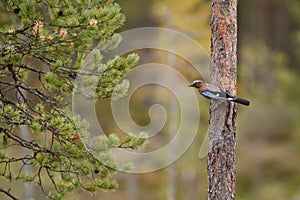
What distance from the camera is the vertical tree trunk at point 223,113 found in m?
5.18

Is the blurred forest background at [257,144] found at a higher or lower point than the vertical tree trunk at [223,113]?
higher

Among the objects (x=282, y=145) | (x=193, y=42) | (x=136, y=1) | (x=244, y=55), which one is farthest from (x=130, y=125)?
(x=136, y=1)

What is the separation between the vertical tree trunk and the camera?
17.0ft

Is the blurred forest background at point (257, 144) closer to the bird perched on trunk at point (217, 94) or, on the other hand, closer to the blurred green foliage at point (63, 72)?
the blurred green foliage at point (63, 72)

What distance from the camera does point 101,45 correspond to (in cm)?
543

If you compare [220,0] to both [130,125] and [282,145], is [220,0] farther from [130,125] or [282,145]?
[282,145]

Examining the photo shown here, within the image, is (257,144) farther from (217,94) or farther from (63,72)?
(63,72)

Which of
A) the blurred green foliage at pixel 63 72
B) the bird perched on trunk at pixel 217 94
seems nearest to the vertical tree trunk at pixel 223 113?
the bird perched on trunk at pixel 217 94

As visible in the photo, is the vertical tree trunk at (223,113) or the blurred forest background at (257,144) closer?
the vertical tree trunk at (223,113)

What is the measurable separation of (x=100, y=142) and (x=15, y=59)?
3.62 ft

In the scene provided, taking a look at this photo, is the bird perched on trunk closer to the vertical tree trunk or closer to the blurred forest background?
the vertical tree trunk

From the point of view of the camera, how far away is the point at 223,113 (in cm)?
525

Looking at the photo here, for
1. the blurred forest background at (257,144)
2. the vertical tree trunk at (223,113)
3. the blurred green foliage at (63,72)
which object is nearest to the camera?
the blurred green foliage at (63,72)

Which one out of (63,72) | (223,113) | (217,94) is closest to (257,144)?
(223,113)
